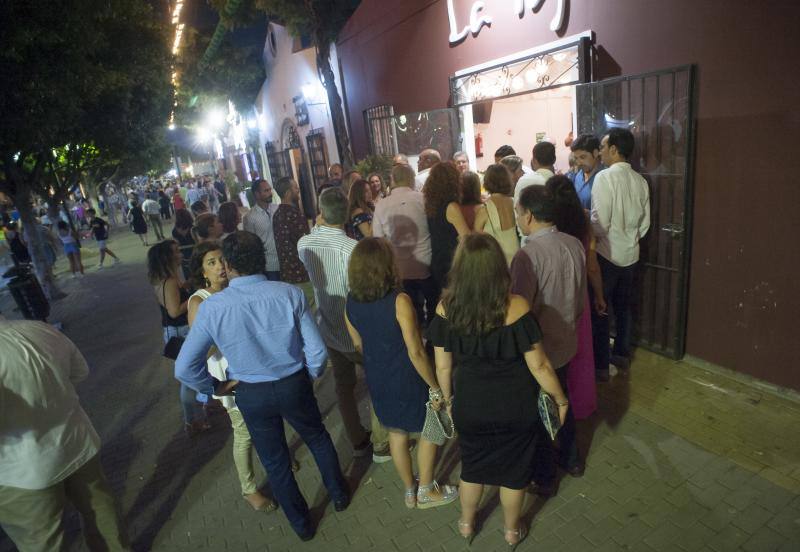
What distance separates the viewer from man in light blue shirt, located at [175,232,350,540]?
2.54 m

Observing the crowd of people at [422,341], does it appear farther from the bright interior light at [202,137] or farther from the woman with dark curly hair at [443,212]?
the bright interior light at [202,137]

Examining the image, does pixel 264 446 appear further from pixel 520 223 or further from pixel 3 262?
pixel 3 262

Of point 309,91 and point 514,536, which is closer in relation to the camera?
point 514,536

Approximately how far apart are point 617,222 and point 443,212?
1.44 meters

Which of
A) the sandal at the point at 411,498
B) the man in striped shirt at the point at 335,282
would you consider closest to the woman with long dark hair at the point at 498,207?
the man in striped shirt at the point at 335,282

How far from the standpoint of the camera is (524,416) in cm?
236

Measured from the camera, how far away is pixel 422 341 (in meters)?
2.64

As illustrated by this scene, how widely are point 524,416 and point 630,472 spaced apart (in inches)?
52.7

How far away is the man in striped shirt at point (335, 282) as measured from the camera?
10.9ft

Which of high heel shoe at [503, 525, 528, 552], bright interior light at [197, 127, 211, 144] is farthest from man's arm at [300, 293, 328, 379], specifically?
bright interior light at [197, 127, 211, 144]

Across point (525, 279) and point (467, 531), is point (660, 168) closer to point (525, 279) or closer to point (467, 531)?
point (525, 279)

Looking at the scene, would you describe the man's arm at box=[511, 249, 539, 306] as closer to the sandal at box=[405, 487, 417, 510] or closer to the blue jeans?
the blue jeans

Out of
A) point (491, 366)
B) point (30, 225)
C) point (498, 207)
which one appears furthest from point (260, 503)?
point (30, 225)

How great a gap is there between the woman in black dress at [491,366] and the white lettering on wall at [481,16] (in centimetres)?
360
